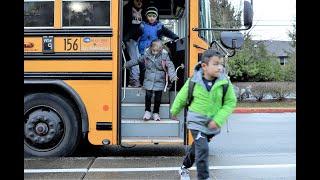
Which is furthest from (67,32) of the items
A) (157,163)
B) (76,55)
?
(157,163)

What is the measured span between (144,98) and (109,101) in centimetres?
75

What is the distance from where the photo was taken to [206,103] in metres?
5.07

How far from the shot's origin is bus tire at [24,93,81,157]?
6.88m

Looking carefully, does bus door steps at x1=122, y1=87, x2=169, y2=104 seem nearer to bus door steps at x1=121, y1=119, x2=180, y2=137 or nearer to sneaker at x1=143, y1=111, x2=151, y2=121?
sneaker at x1=143, y1=111, x2=151, y2=121

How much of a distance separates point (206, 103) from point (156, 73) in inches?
84.7

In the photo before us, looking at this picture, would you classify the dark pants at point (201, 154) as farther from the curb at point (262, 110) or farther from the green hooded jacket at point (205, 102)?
the curb at point (262, 110)

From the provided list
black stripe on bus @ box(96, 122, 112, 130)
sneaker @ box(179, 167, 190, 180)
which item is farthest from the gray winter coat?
sneaker @ box(179, 167, 190, 180)

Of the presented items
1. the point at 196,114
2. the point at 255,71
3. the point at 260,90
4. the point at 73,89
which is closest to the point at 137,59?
the point at 73,89

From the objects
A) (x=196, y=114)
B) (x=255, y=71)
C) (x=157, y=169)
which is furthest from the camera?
(x=255, y=71)

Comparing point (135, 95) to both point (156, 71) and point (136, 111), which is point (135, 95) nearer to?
point (136, 111)

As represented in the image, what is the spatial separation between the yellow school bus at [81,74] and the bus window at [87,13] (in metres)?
0.01

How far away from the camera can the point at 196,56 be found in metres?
6.82

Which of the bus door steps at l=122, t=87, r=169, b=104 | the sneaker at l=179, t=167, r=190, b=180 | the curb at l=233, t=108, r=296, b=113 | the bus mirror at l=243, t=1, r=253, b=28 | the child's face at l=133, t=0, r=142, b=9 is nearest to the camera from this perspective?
the sneaker at l=179, t=167, r=190, b=180
